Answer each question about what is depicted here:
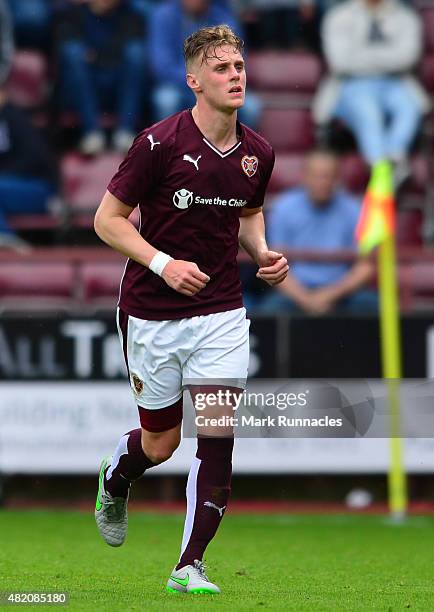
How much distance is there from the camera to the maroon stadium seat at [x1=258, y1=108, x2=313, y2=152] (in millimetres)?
12734

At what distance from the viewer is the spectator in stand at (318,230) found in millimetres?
10305

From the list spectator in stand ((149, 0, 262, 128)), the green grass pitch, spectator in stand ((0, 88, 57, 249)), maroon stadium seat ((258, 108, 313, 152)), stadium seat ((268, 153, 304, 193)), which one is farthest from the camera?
maroon stadium seat ((258, 108, 313, 152))

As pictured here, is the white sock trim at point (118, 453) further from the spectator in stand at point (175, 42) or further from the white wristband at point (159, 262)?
the spectator in stand at point (175, 42)

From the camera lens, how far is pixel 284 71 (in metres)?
13.4

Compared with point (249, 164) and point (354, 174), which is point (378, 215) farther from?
point (249, 164)

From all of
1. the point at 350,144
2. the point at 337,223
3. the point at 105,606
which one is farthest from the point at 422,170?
the point at 105,606

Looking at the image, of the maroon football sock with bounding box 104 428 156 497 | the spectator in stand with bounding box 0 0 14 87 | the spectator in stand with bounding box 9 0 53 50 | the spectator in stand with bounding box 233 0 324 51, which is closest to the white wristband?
the maroon football sock with bounding box 104 428 156 497

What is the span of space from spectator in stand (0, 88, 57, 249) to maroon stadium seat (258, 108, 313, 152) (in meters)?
2.09

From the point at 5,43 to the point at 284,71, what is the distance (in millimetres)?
2739

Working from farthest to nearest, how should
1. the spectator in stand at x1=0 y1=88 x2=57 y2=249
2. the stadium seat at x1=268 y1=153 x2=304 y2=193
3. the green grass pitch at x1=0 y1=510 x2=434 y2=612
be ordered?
the stadium seat at x1=268 y1=153 x2=304 y2=193, the spectator in stand at x1=0 y1=88 x2=57 y2=249, the green grass pitch at x1=0 y1=510 x2=434 y2=612

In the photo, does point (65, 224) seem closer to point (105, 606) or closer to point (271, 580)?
point (271, 580)

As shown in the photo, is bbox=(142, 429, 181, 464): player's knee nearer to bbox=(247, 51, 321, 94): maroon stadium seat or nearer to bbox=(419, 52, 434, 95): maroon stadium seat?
bbox=(247, 51, 321, 94): maroon stadium seat

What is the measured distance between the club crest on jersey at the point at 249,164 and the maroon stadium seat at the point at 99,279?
182 inches

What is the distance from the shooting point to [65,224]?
11.2 meters
